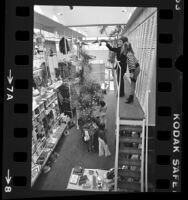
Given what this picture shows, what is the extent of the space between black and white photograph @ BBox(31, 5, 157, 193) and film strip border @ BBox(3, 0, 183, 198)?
5 cm

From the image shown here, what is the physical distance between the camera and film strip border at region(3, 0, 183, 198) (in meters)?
1.56

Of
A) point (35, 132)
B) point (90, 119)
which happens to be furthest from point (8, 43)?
point (90, 119)

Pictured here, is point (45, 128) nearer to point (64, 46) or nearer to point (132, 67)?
point (64, 46)

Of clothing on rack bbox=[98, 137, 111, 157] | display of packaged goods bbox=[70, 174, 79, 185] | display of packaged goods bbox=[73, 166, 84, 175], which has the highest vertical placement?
clothing on rack bbox=[98, 137, 111, 157]

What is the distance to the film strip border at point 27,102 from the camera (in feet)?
5.13

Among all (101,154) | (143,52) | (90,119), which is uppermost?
(143,52)

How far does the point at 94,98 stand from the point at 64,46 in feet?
1.63

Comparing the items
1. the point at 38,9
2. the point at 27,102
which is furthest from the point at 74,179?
the point at 38,9

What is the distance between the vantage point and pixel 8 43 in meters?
1.56

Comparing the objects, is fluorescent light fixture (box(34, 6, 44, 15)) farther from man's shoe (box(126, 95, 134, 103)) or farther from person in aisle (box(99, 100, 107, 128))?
man's shoe (box(126, 95, 134, 103))

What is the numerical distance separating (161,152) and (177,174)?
219mm

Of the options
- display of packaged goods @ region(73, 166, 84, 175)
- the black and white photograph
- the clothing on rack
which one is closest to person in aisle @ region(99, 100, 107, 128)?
the black and white photograph

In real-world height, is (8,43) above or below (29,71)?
above

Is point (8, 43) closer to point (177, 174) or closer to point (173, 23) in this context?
point (173, 23)
